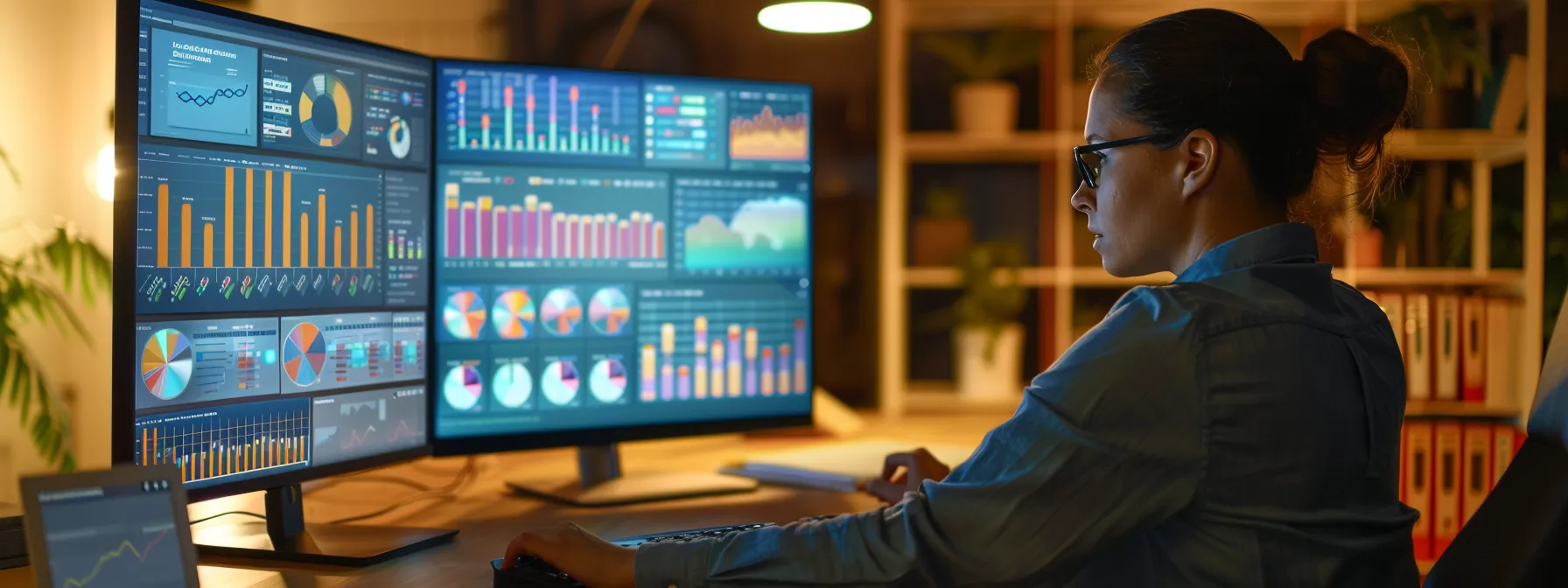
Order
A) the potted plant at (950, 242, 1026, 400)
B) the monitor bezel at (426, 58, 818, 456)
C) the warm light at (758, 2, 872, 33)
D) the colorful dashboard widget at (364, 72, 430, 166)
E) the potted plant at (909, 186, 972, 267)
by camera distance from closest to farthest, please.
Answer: the colorful dashboard widget at (364, 72, 430, 166), the monitor bezel at (426, 58, 818, 456), the warm light at (758, 2, 872, 33), the potted plant at (950, 242, 1026, 400), the potted plant at (909, 186, 972, 267)

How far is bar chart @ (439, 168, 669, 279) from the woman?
0.59 metres

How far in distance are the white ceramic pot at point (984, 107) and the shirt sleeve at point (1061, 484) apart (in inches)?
91.2

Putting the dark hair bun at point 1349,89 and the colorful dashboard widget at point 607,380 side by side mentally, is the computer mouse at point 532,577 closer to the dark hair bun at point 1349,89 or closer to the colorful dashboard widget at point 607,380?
the colorful dashboard widget at point 607,380

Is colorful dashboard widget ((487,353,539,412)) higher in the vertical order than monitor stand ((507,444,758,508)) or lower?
higher

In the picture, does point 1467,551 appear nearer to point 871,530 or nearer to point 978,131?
point 871,530

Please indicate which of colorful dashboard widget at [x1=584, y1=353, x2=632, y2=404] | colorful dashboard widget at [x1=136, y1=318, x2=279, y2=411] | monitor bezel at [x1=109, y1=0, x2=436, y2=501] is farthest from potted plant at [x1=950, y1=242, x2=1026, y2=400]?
monitor bezel at [x1=109, y1=0, x2=436, y2=501]

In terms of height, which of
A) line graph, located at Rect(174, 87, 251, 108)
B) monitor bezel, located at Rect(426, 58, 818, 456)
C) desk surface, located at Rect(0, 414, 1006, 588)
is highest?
line graph, located at Rect(174, 87, 251, 108)

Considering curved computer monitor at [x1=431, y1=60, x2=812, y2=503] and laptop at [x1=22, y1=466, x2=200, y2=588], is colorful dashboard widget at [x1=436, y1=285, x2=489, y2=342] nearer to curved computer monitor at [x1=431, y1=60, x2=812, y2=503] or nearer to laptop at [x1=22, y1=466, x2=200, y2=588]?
curved computer monitor at [x1=431, y1=60, x2=812, y2=503]

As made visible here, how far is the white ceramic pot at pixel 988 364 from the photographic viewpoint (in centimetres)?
300

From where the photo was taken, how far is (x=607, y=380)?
1.51 metres

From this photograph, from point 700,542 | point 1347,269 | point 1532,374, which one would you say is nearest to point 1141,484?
point 700,542

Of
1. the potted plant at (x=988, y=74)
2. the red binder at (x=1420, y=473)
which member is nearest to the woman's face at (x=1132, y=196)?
the potted plant at (x=988, y=74)

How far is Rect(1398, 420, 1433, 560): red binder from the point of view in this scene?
309 cm

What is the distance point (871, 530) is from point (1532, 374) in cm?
301
